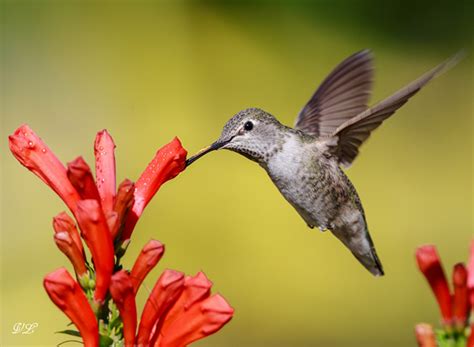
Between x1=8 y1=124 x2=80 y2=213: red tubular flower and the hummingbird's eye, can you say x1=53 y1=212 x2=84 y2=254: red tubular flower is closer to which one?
x1=8 y1=124 x2=80 y2=213: red tubular flower

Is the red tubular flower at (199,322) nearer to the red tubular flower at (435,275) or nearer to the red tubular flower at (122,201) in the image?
the red tubular flower at (122,201)

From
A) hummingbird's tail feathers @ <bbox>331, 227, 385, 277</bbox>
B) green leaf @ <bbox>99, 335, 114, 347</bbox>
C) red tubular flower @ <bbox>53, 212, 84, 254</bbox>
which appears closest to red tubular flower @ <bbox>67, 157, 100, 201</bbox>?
red tubular flower @ <bbox>53, 212, 84, 254</bbox>

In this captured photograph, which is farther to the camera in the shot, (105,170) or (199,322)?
(105,170)

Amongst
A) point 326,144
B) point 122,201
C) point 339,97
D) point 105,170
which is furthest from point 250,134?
point 122,201

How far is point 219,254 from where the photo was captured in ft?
22.6

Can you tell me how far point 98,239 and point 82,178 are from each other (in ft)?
0.48

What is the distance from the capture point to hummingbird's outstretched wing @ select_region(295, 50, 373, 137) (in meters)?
3.42

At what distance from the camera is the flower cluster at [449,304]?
1855 millimetres

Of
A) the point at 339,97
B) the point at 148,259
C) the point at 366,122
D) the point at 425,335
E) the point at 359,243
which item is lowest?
the point at 425,335

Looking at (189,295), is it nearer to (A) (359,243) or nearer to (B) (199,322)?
(B) (199,322)

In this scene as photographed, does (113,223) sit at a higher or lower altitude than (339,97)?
lower

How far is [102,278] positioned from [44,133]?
16.3ft

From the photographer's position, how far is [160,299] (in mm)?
1842

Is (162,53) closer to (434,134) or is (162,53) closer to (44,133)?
(44,133)
